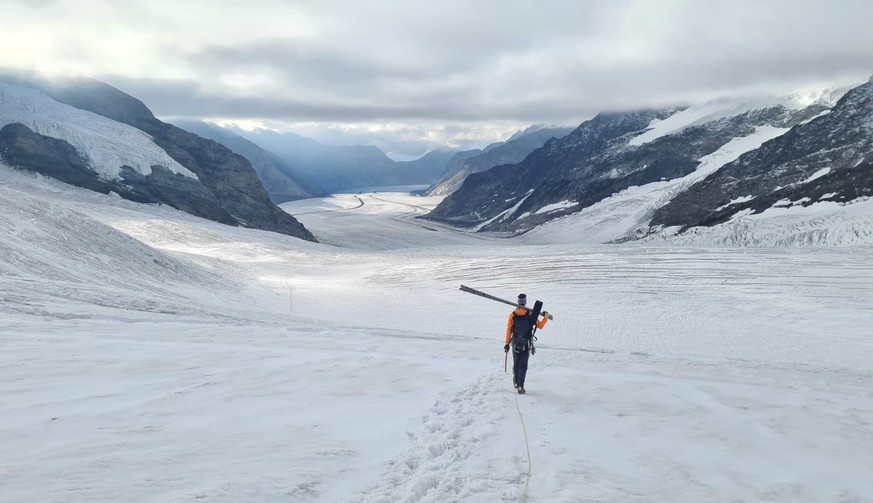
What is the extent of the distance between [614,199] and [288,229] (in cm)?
7605

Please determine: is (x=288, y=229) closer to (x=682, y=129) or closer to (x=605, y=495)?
(x=605, y=495)

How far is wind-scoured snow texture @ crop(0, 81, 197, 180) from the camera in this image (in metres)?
83.1

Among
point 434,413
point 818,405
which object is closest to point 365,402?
point 434,413

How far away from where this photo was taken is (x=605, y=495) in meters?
5.89

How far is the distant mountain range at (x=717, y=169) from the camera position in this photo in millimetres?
81812

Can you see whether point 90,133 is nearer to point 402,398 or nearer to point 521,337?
point 402,398

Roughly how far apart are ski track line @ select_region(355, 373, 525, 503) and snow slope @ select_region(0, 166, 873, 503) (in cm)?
3

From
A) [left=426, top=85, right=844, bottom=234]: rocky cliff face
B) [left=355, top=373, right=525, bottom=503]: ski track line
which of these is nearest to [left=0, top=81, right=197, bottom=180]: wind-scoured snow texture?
[left=426, top=85, right=844, bottom=234]: rocky cliff face

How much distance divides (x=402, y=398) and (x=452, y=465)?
2.81m

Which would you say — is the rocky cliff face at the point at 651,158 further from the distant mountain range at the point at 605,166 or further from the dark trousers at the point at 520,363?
the dark trousers at the point at 520,363

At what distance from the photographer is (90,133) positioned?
3442 inches

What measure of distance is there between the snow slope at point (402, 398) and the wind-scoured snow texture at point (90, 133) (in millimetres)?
68316

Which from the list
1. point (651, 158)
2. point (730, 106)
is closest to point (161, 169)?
point (651, 158)

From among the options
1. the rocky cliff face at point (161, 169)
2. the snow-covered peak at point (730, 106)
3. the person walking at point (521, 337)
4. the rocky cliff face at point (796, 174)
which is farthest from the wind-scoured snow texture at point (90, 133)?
the snow-covered peak at point (730, 106)
